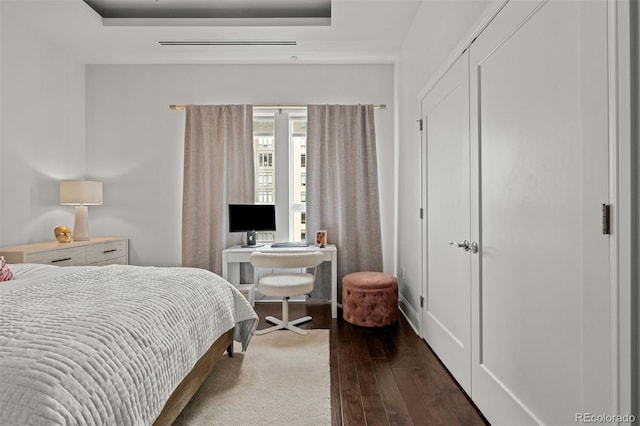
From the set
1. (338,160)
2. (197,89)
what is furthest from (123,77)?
(338,160)

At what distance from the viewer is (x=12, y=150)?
3.25 meters

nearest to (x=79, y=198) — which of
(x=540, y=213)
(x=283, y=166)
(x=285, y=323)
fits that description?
(x=283, y=166)

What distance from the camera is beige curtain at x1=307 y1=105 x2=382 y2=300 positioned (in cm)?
406

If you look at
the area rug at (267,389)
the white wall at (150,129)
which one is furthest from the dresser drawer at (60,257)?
the area rug at (267,389)

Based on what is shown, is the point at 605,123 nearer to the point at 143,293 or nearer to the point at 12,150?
the point at 143,293

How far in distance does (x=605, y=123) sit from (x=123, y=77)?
15.6 feet

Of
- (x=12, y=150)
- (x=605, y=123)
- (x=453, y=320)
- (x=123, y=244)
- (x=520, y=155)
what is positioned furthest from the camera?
A: (x=123, y=244)

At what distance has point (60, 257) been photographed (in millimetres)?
3174

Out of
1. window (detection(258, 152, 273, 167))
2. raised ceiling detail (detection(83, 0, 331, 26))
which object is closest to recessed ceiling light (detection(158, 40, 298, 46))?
raised ceiling detail (detection(83, 0, 331, 26))

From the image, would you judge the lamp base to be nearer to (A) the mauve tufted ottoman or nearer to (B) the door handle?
(A) the mauve tufted ottoman

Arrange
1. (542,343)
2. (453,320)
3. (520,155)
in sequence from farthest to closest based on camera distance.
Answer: (453,320) → (520,155) → (542,343)

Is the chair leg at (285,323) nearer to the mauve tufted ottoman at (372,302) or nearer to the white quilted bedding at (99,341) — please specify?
the mauve tufted ottoman at (372,302)

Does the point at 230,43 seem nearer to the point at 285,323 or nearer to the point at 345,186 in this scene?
the point at 345,186

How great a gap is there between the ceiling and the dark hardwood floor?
2.85m
